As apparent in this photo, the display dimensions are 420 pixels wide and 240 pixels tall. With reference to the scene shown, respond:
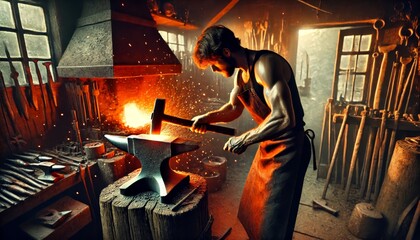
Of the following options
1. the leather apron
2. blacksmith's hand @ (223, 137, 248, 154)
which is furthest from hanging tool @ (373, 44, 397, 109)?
blacksmith's hand @ (223, 137, 248, 154)

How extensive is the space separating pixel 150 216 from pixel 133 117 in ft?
8.97

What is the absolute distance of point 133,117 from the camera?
4.39 metres

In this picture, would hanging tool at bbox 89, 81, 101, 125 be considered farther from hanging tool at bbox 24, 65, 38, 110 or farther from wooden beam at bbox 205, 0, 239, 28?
wooden beam at bbox 205, 0, 239, 28

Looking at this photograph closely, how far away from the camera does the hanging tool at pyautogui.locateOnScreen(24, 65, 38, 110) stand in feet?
10.2

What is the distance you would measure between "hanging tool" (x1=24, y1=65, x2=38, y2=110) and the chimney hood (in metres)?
0.39

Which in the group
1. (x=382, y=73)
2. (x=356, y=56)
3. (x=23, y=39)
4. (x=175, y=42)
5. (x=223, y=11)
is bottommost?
(x=382, y=73)

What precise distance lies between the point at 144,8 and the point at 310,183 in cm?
502

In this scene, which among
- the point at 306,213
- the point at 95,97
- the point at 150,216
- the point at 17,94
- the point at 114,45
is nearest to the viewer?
the point at 150,216

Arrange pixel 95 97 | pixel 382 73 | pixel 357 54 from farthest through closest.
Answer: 1. pixel 357 54
2. pixel 382 73
3. pixel 95 97

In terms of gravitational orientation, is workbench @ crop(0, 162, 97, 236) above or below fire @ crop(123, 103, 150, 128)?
below

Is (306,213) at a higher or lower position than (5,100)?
lower

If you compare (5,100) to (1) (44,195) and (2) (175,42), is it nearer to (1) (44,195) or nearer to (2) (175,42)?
(1) (44,195)

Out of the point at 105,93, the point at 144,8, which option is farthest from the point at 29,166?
the point at 144,8

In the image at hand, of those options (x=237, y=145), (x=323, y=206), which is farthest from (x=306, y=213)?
(x=237, y=145)
